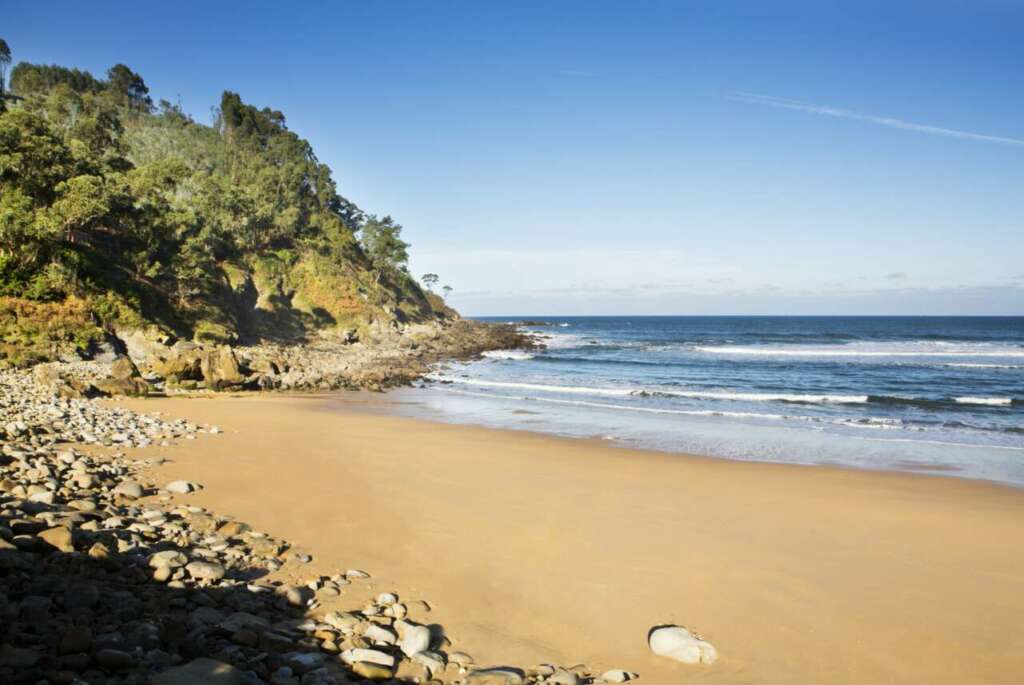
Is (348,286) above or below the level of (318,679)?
above

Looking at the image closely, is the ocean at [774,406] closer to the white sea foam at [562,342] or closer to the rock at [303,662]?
the rock at [303,662]

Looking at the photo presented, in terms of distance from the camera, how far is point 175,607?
520 centimetres

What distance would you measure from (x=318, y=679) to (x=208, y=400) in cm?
1891

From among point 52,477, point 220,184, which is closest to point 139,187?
point 220,184

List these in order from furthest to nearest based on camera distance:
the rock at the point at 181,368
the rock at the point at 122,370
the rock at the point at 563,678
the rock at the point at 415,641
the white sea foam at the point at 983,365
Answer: the white sea foam at the point at 983,365 < the rock at the point at 181,368 < the rock at the point at 122,370 < the rock at the point at 415,641 < the rock at the point at 563,678

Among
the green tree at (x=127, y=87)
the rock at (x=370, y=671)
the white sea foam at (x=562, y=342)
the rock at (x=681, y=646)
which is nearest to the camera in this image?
the rock at (x=370, y=671)

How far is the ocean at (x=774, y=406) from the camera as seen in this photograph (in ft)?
55.6

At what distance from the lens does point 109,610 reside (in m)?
4.75

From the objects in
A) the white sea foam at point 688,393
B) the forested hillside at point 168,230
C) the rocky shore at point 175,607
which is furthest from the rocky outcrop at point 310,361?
the rocky shore at point 175,607

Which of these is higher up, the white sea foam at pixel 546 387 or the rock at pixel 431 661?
the rock at pixel 431 661

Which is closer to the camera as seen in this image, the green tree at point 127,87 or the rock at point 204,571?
the rock at point 204,571

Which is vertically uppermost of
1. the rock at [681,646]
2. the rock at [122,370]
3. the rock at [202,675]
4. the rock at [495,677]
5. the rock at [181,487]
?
the rock at [122,370]

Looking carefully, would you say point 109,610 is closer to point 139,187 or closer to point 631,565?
point 631,565

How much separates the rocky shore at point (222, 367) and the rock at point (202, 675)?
53.5ft
